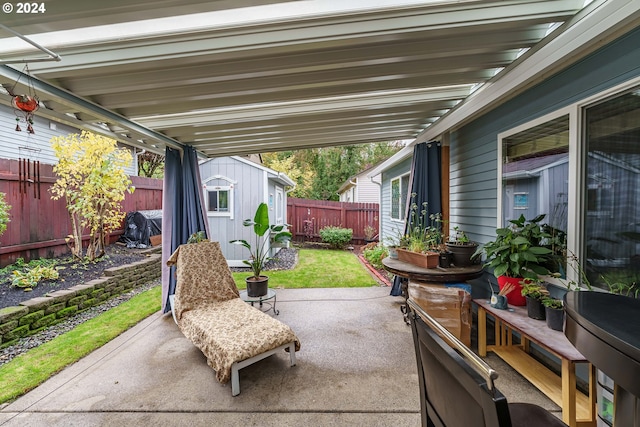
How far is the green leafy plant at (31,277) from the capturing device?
394cm

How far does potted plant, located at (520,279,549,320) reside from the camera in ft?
7.81

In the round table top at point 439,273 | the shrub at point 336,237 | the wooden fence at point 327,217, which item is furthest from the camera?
the wooden fence at point 327,217

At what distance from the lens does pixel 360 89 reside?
2.90 m

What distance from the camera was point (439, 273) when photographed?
3033 millimetres

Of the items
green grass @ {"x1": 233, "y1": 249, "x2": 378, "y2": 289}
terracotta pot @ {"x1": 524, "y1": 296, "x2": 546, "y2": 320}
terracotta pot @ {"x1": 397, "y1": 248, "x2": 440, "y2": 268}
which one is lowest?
green grass @ {"x1": 233, "y1": 249, "x2": 378, "y2": 289}

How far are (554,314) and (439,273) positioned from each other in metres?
1.01

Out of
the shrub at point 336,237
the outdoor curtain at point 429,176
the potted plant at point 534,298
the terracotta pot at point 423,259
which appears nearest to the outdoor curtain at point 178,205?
the terracotta pot at point 423,259

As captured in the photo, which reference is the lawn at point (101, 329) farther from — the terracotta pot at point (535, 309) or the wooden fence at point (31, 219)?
the terracotta pot at point (535, 309)

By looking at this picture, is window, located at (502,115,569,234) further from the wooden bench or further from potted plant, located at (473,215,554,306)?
the wooden bench

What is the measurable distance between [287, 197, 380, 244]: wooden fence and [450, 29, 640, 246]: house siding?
7219 millimetres

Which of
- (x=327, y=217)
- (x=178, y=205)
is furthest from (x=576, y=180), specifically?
(x=327, y=217)

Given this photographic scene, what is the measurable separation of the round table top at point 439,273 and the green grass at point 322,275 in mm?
2450

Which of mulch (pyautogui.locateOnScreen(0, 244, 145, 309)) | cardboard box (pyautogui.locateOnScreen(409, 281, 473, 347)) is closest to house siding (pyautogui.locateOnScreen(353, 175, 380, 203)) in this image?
mulch (pyautogui.locateOnScreen(0, 244, 145, 309))

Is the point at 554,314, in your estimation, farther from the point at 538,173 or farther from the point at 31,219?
the point at 31,219
